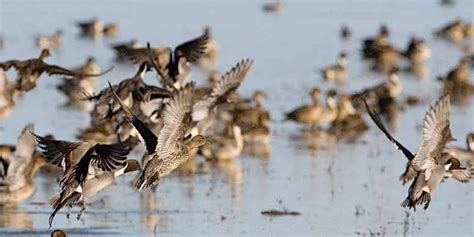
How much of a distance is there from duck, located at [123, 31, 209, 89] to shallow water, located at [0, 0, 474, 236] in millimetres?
1262

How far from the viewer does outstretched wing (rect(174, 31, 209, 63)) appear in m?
18.7

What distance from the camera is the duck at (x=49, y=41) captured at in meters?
34.6

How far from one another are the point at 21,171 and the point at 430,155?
16.9ft

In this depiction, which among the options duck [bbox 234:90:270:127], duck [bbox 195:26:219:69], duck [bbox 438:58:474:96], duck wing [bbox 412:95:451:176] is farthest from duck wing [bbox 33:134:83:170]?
duck [bbox 195:26:219:69]

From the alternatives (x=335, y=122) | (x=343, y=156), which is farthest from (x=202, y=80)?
(x=343, y=156)

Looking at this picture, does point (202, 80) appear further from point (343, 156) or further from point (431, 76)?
point (343, 156)

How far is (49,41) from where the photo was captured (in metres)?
35.3

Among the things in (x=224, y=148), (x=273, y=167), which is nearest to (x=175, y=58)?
(x=224, y=148)

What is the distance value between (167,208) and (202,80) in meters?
15.1

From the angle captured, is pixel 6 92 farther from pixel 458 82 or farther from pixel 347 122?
pixel 458 82

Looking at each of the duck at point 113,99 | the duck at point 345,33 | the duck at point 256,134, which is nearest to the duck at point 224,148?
the duck at point 256,134

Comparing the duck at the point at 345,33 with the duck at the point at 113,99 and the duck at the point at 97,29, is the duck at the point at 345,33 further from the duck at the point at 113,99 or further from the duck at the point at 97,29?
the duck at the point at 113,99

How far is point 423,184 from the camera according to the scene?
12.6 m

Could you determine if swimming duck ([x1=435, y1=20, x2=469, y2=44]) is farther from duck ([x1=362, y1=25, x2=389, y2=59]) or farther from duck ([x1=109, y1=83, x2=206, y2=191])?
duck ([x1=109, y1=83, x2=206, y2=191])
